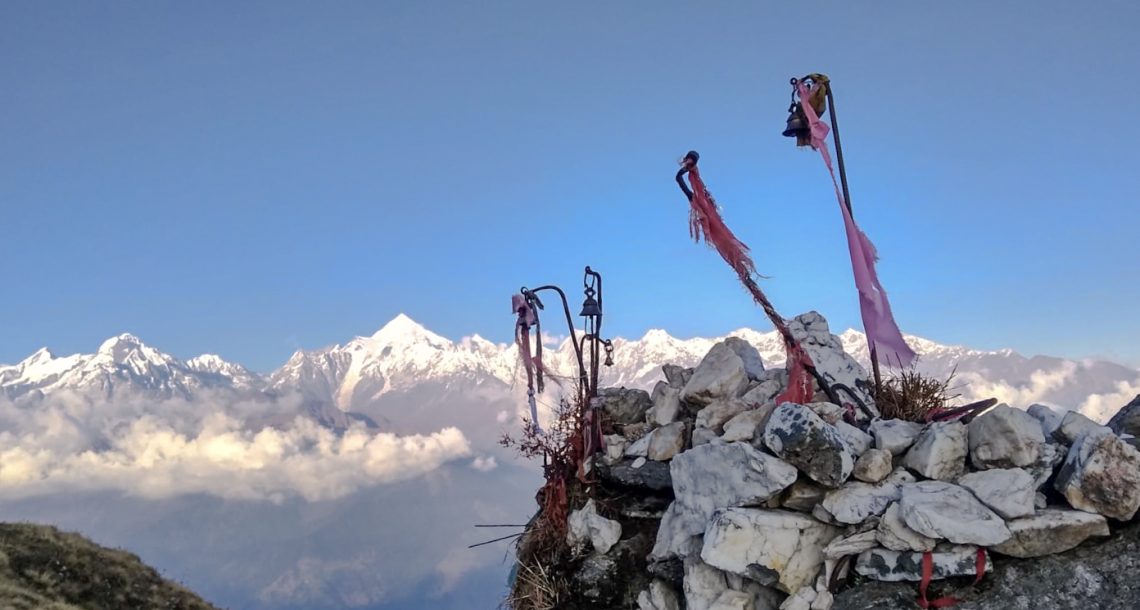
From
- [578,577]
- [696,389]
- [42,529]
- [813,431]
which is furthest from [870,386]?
[42,529]

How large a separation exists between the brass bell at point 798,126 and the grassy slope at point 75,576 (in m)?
34.4

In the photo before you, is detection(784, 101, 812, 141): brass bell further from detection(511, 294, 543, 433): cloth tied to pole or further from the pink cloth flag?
detection(511, 294, 543, 433): cloth tied to pole

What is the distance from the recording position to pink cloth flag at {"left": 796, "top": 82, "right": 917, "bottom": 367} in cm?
886

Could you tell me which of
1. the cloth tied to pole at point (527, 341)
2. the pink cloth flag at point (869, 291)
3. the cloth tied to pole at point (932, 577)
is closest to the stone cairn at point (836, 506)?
the cloth tied to pole at point (932, 577)

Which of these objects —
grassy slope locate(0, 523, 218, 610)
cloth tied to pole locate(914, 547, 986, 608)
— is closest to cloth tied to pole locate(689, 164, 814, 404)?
cloth tied to pole locate(914, 547, 986, 608)

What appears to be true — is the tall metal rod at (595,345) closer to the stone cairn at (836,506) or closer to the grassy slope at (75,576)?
the stone cairn at (836,506)

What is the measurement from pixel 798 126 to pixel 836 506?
4372 mm

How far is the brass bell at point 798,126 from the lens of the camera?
9.10m

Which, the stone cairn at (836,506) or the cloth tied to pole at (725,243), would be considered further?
the cloth tied to pole at (725,243)

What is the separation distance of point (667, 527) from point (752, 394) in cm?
230

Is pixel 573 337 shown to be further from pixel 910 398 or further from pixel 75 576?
pixel 75 576

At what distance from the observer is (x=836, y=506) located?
23.9 ft

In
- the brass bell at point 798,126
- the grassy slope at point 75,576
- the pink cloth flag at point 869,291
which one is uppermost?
the brass bell at point 798,126

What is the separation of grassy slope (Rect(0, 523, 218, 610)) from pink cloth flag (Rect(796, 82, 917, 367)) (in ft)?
113
